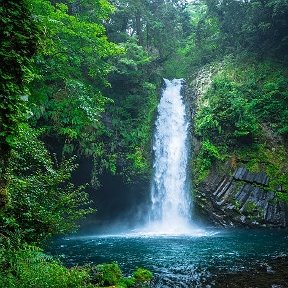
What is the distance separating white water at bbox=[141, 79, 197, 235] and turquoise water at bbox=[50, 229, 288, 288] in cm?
369

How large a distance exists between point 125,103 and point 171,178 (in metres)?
6.15

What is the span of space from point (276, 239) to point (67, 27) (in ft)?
42.5

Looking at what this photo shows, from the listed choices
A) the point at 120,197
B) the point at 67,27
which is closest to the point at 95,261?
the point at 67,27

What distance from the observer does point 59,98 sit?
16531 mm

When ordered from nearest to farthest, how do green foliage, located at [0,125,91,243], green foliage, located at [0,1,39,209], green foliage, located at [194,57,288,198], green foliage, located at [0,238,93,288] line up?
green foliage, located at [0,1,39,209]
green foliage, located at [0,238,93,288]
green foliage, located at [0,125,91,243]
green foliage, located at [194,57,288,198]

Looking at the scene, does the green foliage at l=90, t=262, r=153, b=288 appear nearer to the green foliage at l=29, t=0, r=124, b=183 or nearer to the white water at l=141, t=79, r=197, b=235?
the green foliage at l=29, t=0, r=124, b=183

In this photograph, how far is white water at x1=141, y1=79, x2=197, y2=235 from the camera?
20.4 meters

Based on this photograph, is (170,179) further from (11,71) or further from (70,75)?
(11,71)

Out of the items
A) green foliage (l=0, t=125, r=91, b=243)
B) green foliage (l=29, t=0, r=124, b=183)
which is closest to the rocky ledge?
green foliage (l=29, t=0, r=124, b=183)

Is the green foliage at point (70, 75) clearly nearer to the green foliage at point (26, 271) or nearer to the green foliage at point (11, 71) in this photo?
the green foliage at point (11, 71)

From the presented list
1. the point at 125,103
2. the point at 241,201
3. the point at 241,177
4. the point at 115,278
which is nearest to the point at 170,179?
the point at 241,177

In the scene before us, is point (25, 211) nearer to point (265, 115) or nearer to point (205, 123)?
point (205, 123)

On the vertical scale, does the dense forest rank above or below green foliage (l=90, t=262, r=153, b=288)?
above

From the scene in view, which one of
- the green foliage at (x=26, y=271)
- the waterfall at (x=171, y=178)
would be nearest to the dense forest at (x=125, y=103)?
the green foliage at (x=26, y=271)
